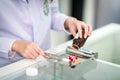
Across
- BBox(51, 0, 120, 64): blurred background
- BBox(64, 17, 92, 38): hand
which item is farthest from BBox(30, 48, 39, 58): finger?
BBox(51, 0, 120, 64): blurred background

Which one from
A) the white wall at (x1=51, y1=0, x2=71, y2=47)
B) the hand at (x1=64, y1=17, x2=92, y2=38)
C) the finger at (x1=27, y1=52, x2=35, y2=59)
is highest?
the hand at (x1=64, y1=17, x2=92, y2=38)

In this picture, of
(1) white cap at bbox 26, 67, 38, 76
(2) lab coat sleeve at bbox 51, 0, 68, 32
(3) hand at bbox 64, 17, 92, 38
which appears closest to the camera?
(1) white cap at bbox 26, 67, 38, 76

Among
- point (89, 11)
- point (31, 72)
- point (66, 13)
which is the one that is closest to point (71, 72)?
point (31, 72)

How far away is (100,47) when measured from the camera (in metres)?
1.15

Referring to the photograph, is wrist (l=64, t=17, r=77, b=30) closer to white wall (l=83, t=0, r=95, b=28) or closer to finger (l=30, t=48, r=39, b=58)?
finger (l=30, t=48, r=39, b=58)

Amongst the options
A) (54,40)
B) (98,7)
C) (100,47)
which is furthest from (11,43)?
(98,7)

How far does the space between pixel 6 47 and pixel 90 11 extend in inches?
66.1

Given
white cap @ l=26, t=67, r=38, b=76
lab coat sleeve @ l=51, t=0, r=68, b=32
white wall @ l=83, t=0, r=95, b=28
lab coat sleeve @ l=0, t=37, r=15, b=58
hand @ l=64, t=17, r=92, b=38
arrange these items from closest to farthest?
white cap @ l=26, t=67, r=38, b=76 → lab coat sleeve @ l=0, t=37, r=15, b=58 → hand @ l=64, t=17, r=92, b=38 → lab coat sleeve @ l=51, t=0, r=68, b=32 → white wall @ l=83, t=0, r=95, b=28

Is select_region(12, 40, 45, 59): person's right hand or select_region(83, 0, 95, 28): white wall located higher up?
select_region(12, 40, 45, 59): person's right hand

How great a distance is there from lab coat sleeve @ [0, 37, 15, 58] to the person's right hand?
2cm

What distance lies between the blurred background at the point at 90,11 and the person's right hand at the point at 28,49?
1425mm

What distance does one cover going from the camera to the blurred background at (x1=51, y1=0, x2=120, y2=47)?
2.33 metres

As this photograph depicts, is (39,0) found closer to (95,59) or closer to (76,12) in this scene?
(95,59)

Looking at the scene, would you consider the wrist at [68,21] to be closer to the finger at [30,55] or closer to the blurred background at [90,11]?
Result: the finger at [30,55]
